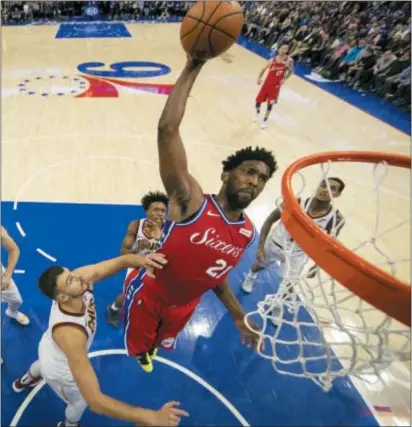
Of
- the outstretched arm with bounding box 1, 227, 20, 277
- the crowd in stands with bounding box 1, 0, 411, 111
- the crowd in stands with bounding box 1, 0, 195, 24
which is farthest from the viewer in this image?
the crowd in stands with bounding box 1, 0, 195, 24

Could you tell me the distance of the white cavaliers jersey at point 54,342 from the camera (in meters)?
1.96

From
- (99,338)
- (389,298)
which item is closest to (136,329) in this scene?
(99,338)

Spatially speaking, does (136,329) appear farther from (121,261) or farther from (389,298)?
(389,298)

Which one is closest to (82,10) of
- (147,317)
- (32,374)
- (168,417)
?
(32,374)

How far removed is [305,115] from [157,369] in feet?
21.9

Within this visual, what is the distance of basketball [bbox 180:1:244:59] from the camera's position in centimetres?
166

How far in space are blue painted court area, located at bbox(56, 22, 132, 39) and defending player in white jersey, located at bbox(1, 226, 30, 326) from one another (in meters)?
14.1

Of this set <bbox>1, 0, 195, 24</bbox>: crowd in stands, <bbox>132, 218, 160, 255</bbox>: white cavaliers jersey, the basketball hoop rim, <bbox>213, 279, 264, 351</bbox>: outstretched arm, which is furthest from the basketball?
<bbox>1, 0, 195, 24</bbox>: crowd in stands

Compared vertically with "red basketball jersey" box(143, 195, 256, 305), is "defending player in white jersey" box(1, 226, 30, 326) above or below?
below

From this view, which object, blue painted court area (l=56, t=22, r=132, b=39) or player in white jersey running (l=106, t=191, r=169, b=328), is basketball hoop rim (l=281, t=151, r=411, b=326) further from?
blue painted court area (l=56, t=22, r=132, b=39)

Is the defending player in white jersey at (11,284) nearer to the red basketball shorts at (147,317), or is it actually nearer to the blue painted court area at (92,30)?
the red basketball shorts at (147,317)

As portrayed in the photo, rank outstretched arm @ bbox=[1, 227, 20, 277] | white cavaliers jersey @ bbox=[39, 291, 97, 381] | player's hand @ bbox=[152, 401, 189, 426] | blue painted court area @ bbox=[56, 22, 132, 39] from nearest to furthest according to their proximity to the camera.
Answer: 1. player's hand @ bbox=[152, 401, 189, 426]
2. white cavaliers jersey @ bbox=[39, 291, 97, 381]
3. outstretched arm @ bbox=[1, 227, 20, 277]
4. blue painted court area @ bbox=[56, 22, 132, 39]

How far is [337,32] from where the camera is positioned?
484 inches

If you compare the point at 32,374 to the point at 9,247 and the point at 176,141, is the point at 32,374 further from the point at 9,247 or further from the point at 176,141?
the point at 176,141
